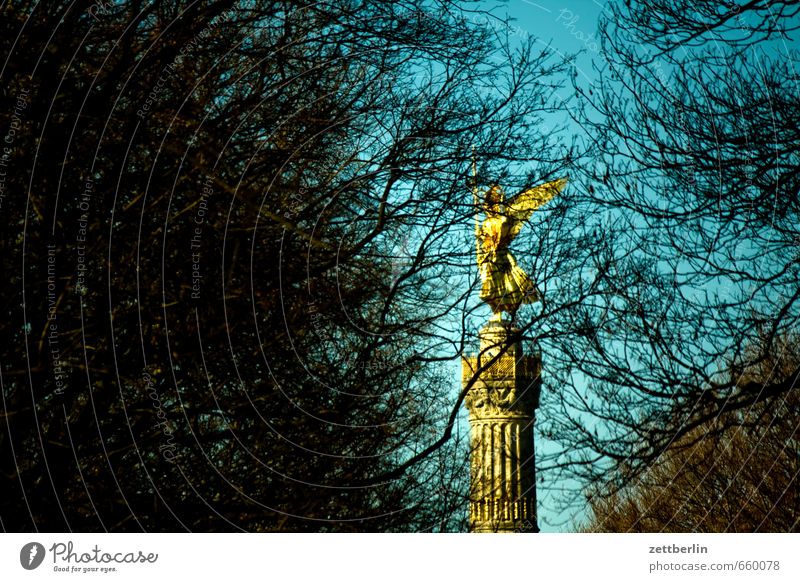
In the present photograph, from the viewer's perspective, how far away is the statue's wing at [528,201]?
22.4 feet

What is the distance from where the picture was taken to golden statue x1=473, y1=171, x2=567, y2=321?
6.79m

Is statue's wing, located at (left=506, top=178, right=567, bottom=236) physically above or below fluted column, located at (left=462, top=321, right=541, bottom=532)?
above

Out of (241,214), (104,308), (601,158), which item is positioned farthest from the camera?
(601,158)

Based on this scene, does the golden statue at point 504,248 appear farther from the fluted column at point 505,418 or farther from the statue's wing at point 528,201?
the fluted column at point 505,418

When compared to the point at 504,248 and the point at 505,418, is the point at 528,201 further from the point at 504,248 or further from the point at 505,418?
the point at 505,418

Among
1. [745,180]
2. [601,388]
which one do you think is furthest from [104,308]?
[745,180]

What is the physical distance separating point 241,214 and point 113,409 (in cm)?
166

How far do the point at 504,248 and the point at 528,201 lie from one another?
415 millimetres

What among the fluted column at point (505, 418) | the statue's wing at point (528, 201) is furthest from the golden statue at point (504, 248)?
the fluted column at point (505, 418)

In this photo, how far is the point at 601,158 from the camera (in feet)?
22.7

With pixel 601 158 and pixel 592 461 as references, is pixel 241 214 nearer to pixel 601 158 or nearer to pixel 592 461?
pixel 601 158

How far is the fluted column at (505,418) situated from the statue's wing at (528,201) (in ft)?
2.72

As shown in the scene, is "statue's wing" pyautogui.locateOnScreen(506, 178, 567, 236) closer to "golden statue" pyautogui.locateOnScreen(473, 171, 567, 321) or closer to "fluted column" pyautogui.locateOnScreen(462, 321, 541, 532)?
"golden statue" pyautogui.locateOnScreen(473, 171, 567, 321)

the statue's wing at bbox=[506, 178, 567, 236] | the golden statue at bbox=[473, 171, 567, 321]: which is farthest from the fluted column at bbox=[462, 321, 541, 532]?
the statue's wing at bbox=[506, 178, 567, 236]
